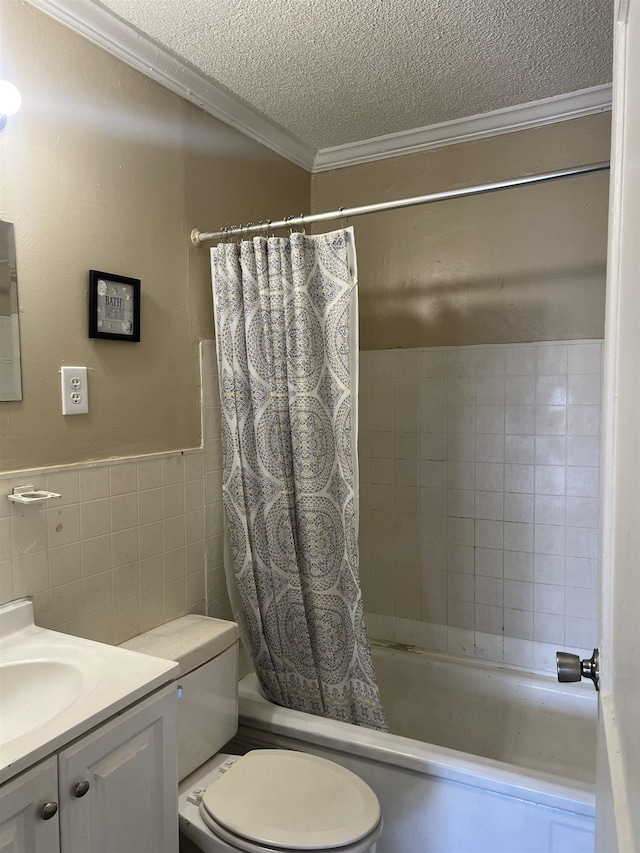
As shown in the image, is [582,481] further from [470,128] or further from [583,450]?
[470,128]

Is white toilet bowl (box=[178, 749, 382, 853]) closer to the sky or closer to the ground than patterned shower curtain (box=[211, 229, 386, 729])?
closer to the ground

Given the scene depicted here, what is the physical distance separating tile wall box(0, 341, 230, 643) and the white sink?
0.14m

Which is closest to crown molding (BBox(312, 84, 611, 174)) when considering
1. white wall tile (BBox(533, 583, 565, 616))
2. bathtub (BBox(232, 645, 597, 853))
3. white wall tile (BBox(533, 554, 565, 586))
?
white wall tile (BBox(533, 554, 565, 586))

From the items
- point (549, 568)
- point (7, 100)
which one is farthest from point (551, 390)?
point (7, 100)

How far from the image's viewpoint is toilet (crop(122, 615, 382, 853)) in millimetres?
1359

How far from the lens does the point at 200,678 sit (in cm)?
165

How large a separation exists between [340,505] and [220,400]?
0.56 metres

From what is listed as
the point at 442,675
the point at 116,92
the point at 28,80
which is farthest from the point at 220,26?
the point at 442,675

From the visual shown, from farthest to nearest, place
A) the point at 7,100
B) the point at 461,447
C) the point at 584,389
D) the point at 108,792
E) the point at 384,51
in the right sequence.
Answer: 1. the point at 461,447
2. the point at 584,389
3. the point at 384,51
4. the point at 7,100
5. the point at 108,792

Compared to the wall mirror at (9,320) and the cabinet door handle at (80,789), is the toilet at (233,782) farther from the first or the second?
the wall mirror at (9,320)

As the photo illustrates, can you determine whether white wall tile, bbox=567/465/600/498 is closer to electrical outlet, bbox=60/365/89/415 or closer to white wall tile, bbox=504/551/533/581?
white wall tile, bbox=504/551/533/581

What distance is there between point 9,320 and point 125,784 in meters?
1.05

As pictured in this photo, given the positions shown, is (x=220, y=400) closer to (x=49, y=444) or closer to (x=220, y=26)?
(x=49, y=444)

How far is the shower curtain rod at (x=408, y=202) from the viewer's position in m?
1.51
